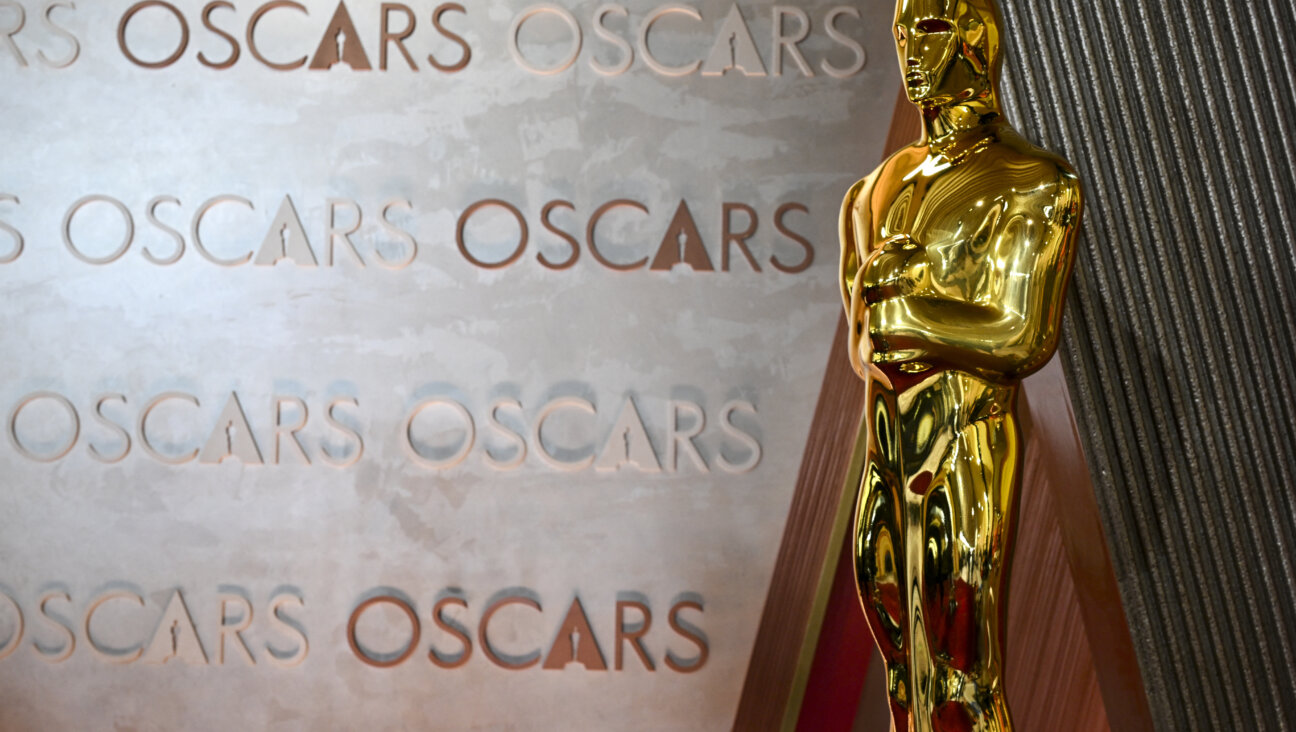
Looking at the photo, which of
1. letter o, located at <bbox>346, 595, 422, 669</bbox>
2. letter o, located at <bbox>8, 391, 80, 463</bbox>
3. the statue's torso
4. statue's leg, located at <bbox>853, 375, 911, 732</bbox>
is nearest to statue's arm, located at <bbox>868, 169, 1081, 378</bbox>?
the statue's torso

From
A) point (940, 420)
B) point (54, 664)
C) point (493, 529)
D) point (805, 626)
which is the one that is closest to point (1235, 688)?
point (940, 420)

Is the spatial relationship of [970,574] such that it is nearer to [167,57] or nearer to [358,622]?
[358,622]

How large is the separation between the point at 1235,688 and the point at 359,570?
2.02 m

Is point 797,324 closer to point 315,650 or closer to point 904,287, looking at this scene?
point 315,650

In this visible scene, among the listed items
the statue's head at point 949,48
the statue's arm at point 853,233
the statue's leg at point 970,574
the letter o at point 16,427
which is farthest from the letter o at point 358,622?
the statue's head at point 949,48

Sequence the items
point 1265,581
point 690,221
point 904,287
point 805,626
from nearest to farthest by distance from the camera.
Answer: point 904,287 → point 1265,581 → point 805,626 → point 690,221

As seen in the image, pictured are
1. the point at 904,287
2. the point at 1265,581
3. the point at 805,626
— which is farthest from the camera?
the point at 805,626

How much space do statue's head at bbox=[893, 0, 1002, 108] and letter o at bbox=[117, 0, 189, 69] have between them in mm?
2138

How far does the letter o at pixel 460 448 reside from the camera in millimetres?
2590

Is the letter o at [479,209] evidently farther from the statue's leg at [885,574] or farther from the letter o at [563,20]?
the statue's leg at [885,574]

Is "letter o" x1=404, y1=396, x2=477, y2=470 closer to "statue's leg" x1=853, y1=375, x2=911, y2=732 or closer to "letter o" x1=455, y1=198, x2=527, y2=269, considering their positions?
"letter o" x1=455, y1=198, x2=527, y2=269

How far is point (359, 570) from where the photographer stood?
8.52 ft

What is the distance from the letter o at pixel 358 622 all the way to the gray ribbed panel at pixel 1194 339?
1871 mm

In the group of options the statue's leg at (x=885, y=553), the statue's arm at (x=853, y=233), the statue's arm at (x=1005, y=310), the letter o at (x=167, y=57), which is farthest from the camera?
the letter o at (x=167, y=57)
